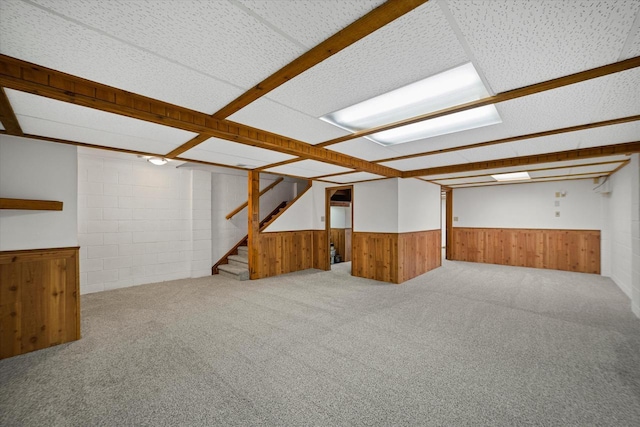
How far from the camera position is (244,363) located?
223 cm

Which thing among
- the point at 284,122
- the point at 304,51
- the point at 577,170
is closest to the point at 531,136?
the point at 284,122

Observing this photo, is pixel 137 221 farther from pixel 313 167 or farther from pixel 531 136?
pixel 531 136

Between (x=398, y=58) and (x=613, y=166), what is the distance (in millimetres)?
5513

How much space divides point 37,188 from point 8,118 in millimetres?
757

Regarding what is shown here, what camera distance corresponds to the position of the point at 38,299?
2.53 meters

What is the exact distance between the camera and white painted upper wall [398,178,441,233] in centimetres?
532

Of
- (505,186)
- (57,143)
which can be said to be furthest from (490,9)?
(505,186)

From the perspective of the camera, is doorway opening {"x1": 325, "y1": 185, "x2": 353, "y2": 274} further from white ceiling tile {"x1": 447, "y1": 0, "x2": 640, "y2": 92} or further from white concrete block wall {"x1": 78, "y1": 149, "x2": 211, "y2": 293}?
white ceiling tile {"x1": 447, "y1": 0, "x2": 640, "y2": 92}

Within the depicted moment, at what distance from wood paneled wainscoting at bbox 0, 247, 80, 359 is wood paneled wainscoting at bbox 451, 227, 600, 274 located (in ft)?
27.5

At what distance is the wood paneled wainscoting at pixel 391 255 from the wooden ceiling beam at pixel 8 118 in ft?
17.0

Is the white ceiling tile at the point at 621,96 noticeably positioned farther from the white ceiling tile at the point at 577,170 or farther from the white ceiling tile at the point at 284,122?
the white ceiling tile at the point at 577,170

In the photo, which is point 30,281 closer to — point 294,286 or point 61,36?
point 61,36

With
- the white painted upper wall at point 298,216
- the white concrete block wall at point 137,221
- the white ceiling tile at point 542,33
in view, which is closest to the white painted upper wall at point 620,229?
the white ceiling tile at point 542,33

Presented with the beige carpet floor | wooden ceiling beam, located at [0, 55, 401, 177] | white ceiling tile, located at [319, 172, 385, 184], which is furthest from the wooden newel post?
wooden ceiling beam, located at [0, 55, 401, 177]
